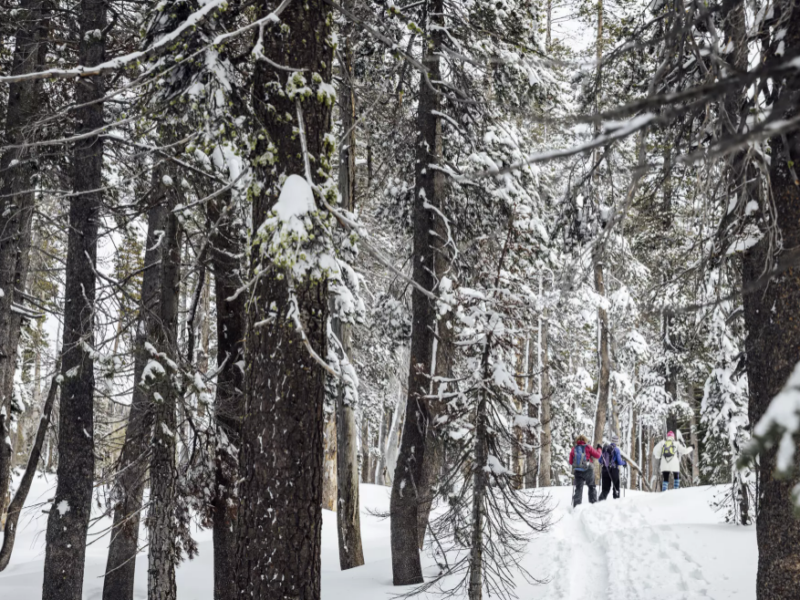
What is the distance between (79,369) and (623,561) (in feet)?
27.5

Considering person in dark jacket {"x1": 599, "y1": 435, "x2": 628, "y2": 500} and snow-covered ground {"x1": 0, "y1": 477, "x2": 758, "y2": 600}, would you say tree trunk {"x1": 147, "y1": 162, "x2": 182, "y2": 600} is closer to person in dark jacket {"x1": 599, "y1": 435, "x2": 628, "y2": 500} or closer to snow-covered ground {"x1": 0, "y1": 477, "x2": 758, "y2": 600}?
snow-covered ground {"x1": 0, "y1": 477, "x2": 758, "y2": 600}

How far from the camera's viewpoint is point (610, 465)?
52.8 feet

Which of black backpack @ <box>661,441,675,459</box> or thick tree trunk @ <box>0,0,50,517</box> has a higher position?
thick tree trunk @ <box>0,0,50,517</box>

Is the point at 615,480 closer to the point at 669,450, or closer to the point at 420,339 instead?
the point at 669,450

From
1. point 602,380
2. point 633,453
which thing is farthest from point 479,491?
point 633,453

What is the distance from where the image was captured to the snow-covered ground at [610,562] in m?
8.09

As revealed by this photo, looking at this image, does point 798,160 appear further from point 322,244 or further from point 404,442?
point 404,442

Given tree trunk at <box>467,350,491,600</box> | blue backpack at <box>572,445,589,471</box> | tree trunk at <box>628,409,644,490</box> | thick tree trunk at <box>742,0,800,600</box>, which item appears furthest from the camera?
tree trunk at <box>628,409,644,490</box>

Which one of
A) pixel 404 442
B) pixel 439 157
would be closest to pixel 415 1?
pixel 439 157

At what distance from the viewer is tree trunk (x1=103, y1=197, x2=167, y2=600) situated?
294 inches

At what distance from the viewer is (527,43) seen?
9.64 m

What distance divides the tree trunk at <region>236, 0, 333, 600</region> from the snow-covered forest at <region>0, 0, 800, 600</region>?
0.8 inches

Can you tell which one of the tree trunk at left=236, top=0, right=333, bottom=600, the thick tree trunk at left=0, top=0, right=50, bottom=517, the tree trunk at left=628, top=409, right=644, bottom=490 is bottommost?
the tree trunk at left=628, top=409, right=644, bottom=490

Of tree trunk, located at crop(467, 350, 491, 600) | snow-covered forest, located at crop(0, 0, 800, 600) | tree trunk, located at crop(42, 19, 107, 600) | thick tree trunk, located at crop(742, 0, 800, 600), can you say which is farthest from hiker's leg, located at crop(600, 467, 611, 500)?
tree trunk, located at crop(42, 19, 107, 600)
